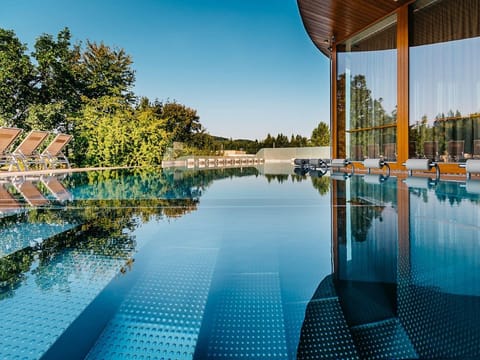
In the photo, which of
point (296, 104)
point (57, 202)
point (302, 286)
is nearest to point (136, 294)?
point (302, 286)

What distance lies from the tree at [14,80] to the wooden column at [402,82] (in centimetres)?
1317

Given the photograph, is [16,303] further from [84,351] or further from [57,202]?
[57,202]

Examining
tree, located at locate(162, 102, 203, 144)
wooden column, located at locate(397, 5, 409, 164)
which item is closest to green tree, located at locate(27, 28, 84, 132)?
tree, located at locate(162, 102, 203, 144)

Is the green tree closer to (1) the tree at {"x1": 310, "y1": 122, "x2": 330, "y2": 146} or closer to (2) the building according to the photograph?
(2) the building

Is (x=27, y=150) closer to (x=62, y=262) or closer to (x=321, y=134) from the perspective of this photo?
(x=62, y=262)

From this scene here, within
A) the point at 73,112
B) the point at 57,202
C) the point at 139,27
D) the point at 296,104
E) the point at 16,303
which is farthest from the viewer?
A: the point at 296,104

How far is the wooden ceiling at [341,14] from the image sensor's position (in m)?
9.45

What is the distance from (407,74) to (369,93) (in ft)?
6.74

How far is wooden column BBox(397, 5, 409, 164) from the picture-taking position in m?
9.19

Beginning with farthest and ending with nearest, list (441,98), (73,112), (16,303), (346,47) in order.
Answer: (73,112), (346,47), (441,98), (16,303)

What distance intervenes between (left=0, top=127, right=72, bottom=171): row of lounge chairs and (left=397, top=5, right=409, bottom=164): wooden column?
31.6ft

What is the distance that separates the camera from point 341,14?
1024cm

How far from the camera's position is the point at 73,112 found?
15.0 meters

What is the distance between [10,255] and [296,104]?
21312mm
